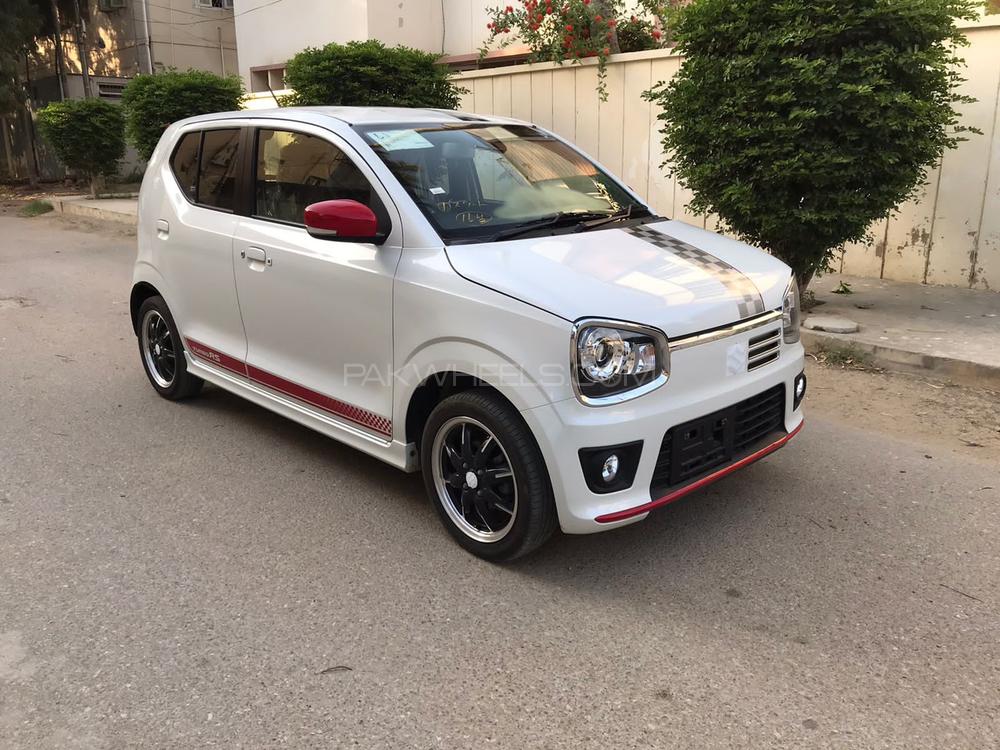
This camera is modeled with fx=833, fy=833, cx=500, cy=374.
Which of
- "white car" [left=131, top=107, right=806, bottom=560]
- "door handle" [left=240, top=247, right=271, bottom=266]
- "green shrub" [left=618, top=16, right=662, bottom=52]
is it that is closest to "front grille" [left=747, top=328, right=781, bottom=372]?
"white car" [left=131, top=107, right=806, bottom=560]

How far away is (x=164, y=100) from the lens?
14.9 m

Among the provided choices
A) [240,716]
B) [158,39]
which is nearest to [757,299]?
[240,716]

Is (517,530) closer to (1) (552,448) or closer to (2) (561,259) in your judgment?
(1) (552,448)

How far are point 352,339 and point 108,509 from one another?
1448 mm

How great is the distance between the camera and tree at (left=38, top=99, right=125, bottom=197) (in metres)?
17.5

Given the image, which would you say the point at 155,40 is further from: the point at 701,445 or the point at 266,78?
the point at 701,445

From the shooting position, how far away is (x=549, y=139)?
4.64m

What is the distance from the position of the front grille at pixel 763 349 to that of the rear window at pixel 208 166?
2.85 metres

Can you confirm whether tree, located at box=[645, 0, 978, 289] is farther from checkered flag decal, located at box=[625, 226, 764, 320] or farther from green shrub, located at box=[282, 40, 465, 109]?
green shrub, located at box=[282, 40, 465, 109]

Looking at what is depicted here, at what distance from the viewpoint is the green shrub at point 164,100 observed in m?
14.9

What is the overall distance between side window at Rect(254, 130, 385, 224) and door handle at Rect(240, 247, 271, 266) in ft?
0.61

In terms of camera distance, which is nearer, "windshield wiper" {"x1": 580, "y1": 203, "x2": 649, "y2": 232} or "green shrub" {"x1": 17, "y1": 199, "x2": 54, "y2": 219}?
"windshield wiper" {"x1": 580, "y1": 203, "x2": 649, "y2": 232}

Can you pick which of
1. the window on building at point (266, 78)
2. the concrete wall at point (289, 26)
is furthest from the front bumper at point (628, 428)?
the window on building at point (266, 78)

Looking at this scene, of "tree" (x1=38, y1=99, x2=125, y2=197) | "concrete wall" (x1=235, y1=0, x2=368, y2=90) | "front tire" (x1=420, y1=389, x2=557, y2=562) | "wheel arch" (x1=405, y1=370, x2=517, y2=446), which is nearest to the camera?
"front tire" (x1=420, y1=389, x2=557, y2=562)
